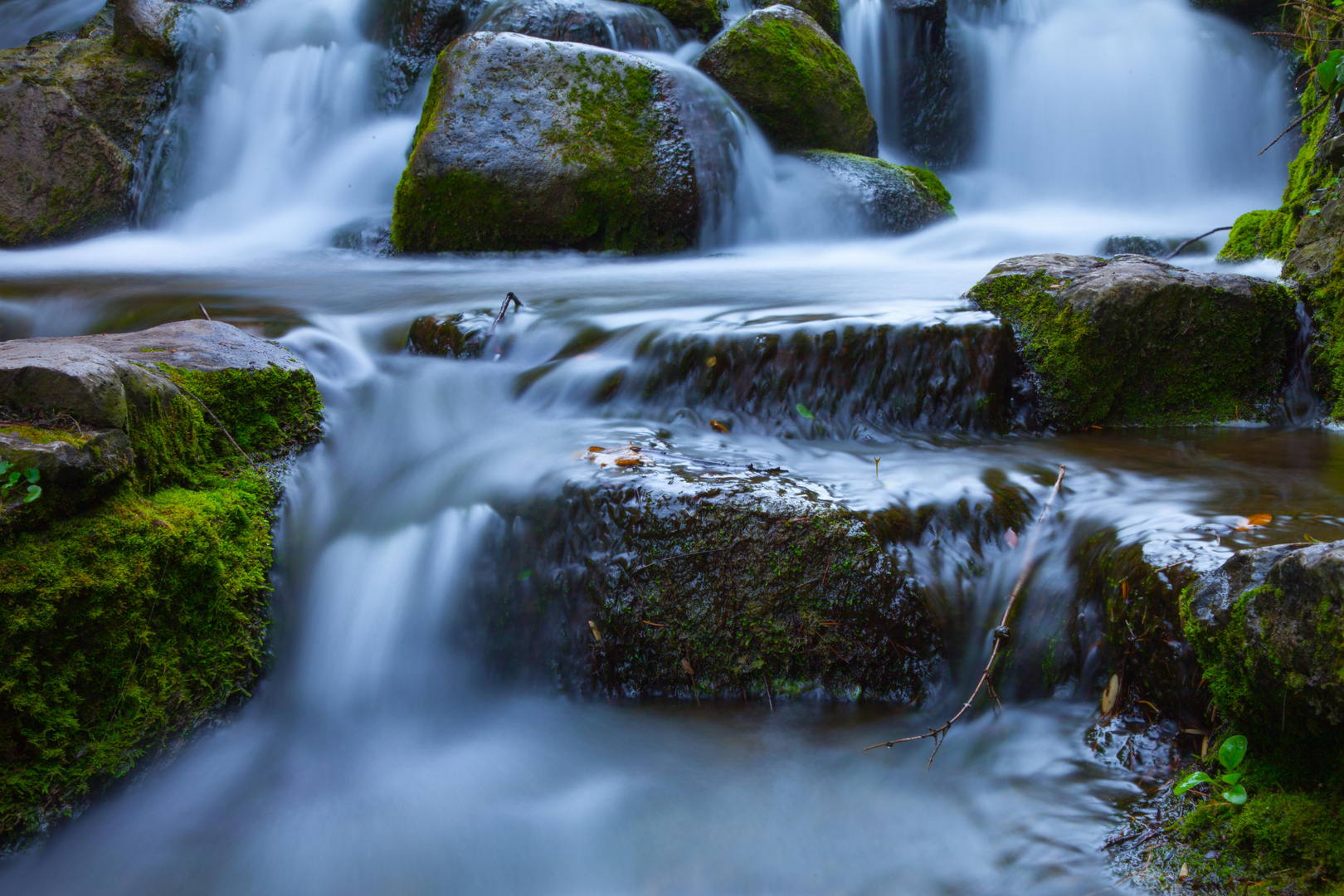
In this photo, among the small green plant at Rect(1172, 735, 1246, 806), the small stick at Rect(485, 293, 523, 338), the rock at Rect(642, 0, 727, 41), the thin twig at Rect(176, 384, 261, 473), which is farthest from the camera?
the rock at Rect(642, 0, 727, 41)

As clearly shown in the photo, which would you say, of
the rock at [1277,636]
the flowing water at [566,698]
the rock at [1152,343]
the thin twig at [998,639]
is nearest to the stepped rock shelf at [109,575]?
the flowing water at [566,698]

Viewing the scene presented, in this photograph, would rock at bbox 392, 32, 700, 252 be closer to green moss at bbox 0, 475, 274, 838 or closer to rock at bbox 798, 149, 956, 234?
rock at bbox 798, 149, 956, 234

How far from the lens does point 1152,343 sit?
3.86 metres

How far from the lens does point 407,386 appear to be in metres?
4.04

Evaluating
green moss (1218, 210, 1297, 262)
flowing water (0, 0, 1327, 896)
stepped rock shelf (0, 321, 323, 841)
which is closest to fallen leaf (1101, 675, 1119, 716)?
flowing water (0, 0, 1327, 896)

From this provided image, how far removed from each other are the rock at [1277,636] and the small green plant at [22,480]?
2682mm

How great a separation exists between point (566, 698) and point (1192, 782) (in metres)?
1.64

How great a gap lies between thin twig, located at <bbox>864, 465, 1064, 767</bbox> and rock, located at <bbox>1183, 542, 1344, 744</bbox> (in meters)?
0.59

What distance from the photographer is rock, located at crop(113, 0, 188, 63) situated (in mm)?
9219

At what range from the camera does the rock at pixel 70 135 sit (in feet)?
26.7

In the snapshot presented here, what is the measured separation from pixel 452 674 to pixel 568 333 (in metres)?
2.12

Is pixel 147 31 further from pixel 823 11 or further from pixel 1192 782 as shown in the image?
pixel 1192 782

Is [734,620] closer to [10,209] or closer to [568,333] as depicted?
[568,333]

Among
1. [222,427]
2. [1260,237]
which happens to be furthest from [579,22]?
[222,427]
